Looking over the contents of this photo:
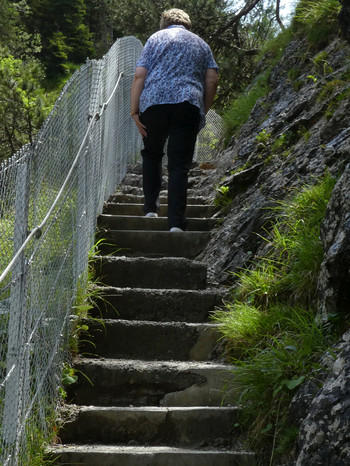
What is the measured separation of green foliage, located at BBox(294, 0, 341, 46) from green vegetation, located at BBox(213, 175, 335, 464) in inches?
106

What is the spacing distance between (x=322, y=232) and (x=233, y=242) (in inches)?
60.3

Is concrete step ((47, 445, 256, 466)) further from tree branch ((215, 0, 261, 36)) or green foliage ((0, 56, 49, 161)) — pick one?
green foliage ((0, 56, 49, 161))

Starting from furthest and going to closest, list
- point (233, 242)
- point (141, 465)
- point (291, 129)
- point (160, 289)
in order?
point (291, 129) < point (233, 242) < point (160, 289) < point (141, 465)

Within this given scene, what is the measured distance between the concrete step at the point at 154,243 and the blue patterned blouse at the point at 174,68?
2.73 feet

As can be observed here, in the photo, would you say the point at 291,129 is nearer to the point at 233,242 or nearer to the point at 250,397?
the point at 233,242

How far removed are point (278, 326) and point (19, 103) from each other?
10810 millimetres

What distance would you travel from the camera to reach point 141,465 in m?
2.90

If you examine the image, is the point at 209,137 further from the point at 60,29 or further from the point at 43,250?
the point at 60,29

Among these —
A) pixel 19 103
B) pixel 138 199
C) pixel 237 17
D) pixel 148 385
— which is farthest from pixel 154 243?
pixel 19 103

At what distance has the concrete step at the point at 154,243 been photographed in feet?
16.4

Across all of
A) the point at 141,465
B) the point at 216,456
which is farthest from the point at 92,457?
the point at 216,456

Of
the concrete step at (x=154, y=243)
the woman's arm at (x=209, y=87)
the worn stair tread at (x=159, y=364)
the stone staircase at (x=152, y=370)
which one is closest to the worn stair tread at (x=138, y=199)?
the stone staircase at (x=152, y=370)

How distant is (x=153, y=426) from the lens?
319 cm

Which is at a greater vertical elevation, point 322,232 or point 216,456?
point 322,232
